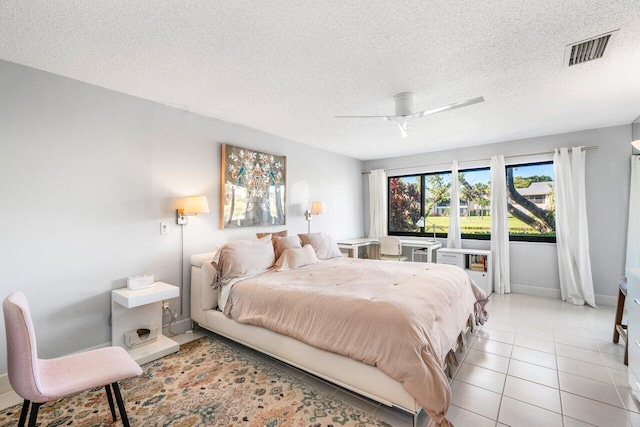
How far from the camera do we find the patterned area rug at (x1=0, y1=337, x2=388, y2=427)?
5.81 feet

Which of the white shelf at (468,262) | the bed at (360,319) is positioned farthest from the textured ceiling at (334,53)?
the white shelf at (468,262)

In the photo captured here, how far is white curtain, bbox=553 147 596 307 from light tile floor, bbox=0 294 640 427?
0.66 m

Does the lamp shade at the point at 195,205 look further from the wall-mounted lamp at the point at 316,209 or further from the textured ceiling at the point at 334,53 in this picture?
the wall-mounted lamp at the point at 316,209

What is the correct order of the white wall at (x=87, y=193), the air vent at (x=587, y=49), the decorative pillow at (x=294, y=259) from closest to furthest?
1. the air vent at (x=587, y=49)
2. the white wall at (x=87, y=193)
3. the decorative pillow at (x=294, y=259)

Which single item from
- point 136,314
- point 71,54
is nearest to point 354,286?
point 136,314

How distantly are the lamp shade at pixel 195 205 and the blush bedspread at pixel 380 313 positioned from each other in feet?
2.90

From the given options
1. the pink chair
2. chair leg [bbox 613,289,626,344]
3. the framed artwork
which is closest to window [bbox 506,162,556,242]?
chair leg [bbox 613,289,626,344]

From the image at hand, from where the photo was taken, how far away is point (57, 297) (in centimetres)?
234

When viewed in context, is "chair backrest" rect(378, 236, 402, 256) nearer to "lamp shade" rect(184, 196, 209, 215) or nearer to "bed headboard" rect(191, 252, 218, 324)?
"bed headboard" rect(191, 252, 218, 324)

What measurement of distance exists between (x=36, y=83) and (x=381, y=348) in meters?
3.25

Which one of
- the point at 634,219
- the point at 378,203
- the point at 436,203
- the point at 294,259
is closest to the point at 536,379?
the point at 294,259

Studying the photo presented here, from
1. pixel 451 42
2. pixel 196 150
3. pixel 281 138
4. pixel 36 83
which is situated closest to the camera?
pixel 451 42

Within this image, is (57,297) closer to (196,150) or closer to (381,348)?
(196,150)

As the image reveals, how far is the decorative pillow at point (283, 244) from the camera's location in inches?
137
